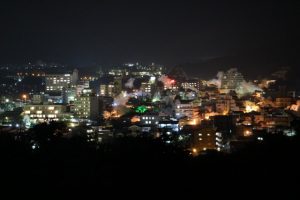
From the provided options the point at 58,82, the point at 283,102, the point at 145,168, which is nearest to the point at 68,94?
the point at 58,82

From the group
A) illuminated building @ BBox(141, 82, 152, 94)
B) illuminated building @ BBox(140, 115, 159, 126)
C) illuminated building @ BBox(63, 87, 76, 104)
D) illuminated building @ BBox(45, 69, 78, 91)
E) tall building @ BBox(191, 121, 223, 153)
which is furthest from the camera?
illuminated building @ BBox(45, 69, 78, 91)

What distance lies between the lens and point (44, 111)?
17469mm

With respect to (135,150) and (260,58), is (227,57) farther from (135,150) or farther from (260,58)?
(135,150)

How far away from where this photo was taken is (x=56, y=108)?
17.6 metres

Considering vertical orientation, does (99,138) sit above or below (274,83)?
below

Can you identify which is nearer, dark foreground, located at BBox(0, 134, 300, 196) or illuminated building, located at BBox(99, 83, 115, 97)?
dark foreground, located at BBox(0, 134, 300, 196)

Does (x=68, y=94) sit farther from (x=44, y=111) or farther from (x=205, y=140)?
(x=205, y=140)

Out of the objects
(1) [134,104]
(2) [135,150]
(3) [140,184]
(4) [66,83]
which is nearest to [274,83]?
(1) [134,104]

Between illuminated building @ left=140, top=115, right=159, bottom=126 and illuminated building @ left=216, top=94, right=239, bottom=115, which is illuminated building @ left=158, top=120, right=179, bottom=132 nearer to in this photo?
illuminated building @ left=140, top=115, right=159, bottom=126

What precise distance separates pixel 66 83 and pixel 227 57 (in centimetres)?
1184

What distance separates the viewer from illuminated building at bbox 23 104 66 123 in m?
17.2

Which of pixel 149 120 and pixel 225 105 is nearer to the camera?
pixel 149 120

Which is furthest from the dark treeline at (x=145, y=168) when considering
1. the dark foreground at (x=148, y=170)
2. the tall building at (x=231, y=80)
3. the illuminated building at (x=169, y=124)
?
the tall building at (x=231, y=80)

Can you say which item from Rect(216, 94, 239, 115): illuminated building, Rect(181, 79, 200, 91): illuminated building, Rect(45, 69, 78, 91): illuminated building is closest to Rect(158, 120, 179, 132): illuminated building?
Rect(216, 94, 239, 115): illuminated building
